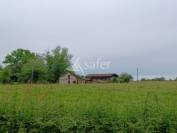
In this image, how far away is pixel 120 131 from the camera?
5.00 m

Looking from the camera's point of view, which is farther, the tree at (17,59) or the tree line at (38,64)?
the tree at (17,59)

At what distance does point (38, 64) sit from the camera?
248 ft

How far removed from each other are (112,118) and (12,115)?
162 centimetres

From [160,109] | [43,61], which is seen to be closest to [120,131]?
[160,109]

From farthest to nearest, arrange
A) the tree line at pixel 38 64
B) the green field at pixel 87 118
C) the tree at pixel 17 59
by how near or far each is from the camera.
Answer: the tree at pixel 17 59, the tree line at pixel 38 64, the green field at pixel 87 118

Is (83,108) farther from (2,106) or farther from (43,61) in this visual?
(43,61)

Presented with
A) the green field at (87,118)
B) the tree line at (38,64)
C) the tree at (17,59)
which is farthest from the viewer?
the tree at (17,59)

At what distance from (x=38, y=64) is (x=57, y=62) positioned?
5.42m

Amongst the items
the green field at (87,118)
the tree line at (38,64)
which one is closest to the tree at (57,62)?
the tree line at (38,64)

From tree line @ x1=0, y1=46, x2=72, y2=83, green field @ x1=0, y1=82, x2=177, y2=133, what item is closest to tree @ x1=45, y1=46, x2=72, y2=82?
tree line @ x1=0, y1=46, x2=72, y2=83

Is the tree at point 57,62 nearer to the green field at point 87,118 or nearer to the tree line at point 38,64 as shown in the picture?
the tree line at point 38,64

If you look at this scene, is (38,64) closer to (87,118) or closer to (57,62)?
(57,62)

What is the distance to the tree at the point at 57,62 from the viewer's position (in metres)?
78.3

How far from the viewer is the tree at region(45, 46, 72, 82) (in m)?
78.3
